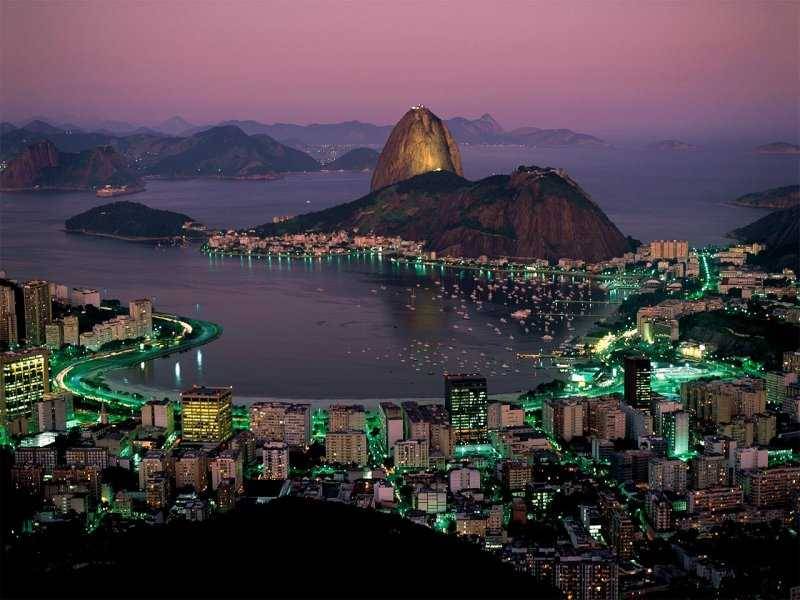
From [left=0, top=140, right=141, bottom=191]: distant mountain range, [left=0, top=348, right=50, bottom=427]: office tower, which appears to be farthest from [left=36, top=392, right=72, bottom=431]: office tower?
[left=0, top=140, right=141, bottom=191]: distant mountain range

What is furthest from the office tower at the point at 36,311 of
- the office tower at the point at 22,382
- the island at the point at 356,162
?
the island at the point at 356,162

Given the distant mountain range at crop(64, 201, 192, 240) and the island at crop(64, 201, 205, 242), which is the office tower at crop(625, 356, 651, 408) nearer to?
the island at crop(64, 201, 205, 242)

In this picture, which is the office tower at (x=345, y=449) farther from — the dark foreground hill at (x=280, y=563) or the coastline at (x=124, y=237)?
the coastline at (x=124, y=237)

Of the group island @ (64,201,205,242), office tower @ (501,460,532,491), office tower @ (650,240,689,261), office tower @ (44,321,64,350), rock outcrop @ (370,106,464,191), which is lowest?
office tower @ (501,460,532,491)

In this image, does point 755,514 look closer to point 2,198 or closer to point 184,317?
point 184,317

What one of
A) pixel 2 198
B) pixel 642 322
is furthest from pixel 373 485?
pixel 2 198

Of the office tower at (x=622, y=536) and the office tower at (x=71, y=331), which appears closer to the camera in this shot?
the office tower at (x=622, y=536)
